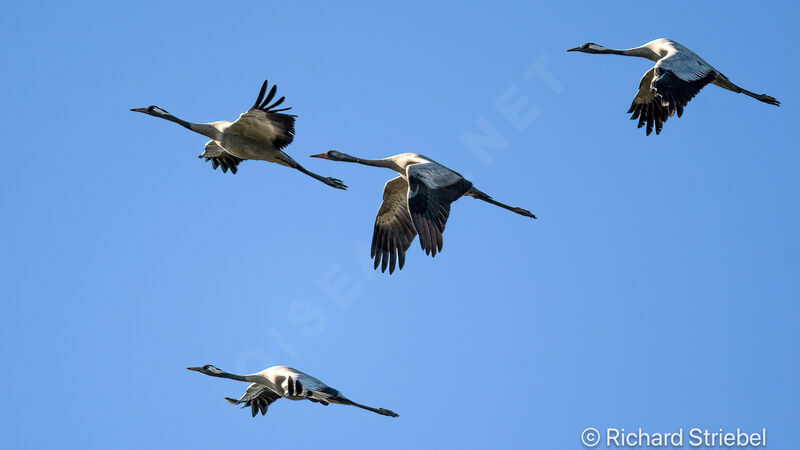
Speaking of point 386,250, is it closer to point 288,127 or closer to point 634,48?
point 288,127

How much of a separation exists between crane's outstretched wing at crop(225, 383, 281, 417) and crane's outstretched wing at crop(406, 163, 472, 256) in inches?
126

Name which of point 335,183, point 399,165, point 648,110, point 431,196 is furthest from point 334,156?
point 648,110

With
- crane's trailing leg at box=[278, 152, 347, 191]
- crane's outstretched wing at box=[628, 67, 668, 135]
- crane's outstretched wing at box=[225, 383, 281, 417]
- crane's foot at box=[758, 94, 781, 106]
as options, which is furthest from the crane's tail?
crane's foot at box=[758, 94, 781, 106]

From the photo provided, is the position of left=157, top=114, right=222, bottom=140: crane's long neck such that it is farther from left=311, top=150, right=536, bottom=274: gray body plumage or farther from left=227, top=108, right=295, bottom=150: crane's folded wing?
left=311, top=150, right=536, bottom=274: gray body plumage

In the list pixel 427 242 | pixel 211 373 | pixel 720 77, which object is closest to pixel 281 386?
pixel 211 373

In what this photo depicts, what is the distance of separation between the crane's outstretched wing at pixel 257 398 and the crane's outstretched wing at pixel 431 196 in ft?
10.5

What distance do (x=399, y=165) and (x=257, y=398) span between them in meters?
3.74

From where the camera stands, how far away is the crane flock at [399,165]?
1403 centimetres

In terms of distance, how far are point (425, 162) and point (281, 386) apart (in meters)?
3.57

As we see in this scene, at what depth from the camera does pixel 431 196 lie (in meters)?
14.2

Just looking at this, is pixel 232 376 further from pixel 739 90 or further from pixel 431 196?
pixel 739 90

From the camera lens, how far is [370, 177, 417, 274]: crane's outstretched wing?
15992 mm

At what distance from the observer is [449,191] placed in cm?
1445

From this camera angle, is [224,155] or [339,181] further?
[224,155]
